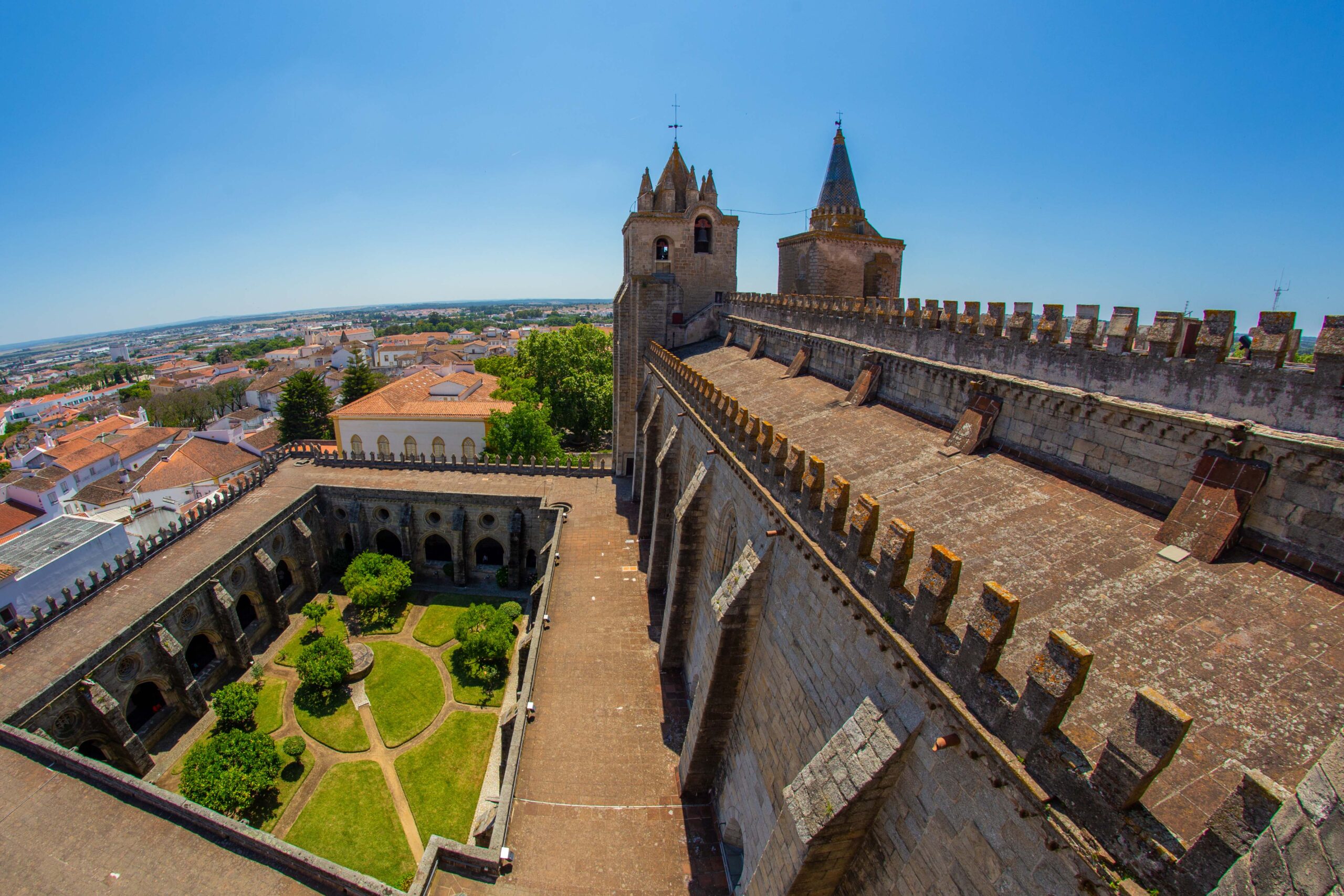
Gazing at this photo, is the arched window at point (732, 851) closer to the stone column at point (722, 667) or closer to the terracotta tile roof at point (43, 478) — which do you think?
the stone column at point (722, 667)

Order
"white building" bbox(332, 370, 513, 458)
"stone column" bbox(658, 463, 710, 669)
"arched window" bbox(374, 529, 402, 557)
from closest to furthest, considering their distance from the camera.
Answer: "stone column" bbox(658, 463, 710, 669)
"arched window" bbox(374, 529, 402, 557)
"white building" bbox(332, 370, 513, 458)

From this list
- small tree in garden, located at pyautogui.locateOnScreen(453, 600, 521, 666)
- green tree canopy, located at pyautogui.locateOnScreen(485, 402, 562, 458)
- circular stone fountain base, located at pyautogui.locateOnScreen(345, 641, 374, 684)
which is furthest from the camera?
green tree canopy, located at pyautogui.locateOnScreen(485, 402, 562, 458)

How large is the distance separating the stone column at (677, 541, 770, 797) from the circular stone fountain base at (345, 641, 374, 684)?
1535 centimetres

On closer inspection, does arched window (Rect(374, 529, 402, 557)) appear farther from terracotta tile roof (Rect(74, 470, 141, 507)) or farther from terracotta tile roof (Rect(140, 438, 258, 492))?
terracotta tile roof (Rect(74, 470, 141, 507))

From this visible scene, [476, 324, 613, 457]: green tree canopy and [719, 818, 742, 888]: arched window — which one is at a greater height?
[476, 324, 613, 457]: green tree canopy

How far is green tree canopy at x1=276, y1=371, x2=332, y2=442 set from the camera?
5234cm

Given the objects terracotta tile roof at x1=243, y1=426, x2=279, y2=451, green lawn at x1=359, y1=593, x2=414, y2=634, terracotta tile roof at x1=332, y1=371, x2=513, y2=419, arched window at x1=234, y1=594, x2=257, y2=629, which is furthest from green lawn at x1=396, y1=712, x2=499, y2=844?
terracotta tile roof at x1=243, y1=426, x2=279, y2=451

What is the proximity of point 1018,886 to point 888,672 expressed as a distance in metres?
2.23

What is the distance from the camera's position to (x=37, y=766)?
14.8 metres

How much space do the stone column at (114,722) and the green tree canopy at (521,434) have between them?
21.6 metres

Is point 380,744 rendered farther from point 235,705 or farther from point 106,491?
point 106,491

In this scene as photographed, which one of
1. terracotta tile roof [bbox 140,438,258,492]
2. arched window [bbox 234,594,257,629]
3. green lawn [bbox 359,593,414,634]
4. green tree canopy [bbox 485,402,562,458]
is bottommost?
green lawn [bbox 359,593,414,634]

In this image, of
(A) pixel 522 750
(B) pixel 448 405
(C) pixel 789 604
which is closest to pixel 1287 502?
(C) pixel 789 604

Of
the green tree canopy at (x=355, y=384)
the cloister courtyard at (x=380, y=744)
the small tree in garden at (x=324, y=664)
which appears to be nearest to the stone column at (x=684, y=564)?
the cloister courtyard at (x=380, y=744)
